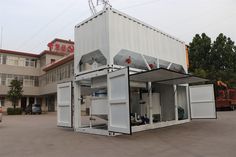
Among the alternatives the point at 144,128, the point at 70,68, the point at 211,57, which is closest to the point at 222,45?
the point at 211,57

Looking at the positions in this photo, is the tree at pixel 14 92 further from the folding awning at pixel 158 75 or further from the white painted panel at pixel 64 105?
the folding awning at pixel 158 75

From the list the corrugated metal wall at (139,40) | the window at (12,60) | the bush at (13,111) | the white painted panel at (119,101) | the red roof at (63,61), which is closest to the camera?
the white painted panel at (119,101)

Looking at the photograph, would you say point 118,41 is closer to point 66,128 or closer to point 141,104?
point 141,104

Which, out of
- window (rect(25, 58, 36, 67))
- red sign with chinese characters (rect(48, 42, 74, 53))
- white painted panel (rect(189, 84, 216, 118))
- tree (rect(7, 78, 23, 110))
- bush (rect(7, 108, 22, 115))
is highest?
red sign with chinese characters (rect(48, 42, 74, 53))

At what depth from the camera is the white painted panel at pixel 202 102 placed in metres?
12.4

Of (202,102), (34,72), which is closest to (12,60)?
(34,72)

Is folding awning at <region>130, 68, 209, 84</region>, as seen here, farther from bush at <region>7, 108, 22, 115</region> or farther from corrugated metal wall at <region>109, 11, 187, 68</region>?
bush at <region>7, 108, 22, 115</region>

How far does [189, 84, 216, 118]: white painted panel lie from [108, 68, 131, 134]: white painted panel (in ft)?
22.9

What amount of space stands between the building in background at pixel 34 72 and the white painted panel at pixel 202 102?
2268 centimetres

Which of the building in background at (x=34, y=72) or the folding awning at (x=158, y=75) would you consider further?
the building in background at (x=34, y=72)

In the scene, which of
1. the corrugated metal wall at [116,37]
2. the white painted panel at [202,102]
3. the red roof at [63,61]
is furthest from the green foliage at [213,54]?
the corrugated metal wall at [116,37]

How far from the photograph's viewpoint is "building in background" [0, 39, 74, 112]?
1353 inches

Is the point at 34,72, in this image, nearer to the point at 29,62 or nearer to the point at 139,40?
the point at 29,62

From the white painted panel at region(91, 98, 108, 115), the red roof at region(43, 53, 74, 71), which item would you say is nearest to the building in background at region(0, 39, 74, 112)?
the red roof at region(43, 53, 74, 71)
